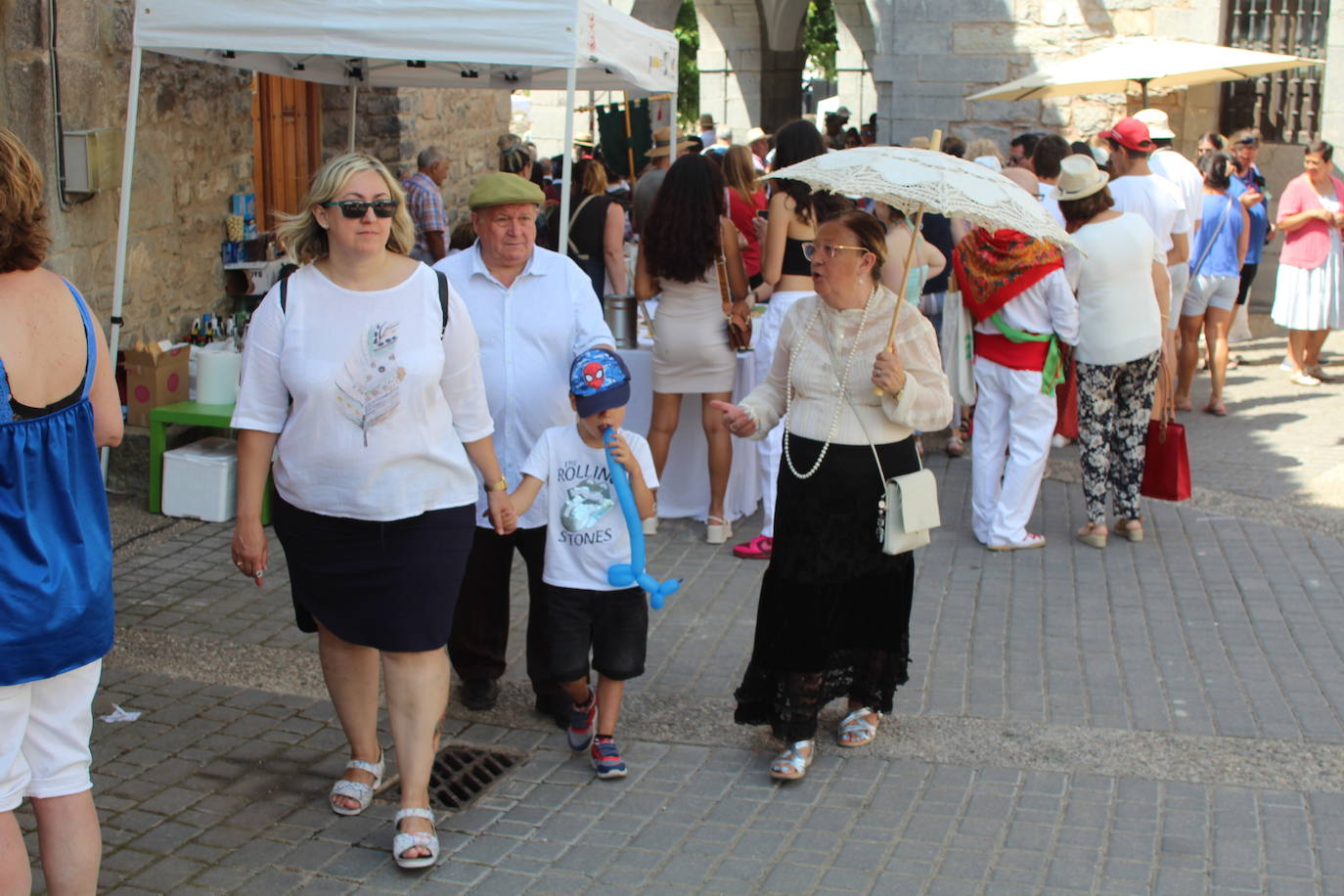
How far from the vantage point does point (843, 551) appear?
14.8 ft

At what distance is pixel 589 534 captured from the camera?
171 inches

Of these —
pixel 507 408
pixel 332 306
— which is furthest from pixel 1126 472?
pixel 332 306

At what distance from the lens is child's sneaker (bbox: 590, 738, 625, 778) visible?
4.48 m

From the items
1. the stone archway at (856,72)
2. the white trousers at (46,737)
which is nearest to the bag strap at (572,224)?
the white trousers at (46,737)

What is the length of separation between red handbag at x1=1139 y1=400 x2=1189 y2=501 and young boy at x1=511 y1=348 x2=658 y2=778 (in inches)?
142

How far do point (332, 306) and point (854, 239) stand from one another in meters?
1.61

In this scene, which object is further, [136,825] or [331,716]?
[331,716]

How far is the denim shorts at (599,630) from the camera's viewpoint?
4.39m

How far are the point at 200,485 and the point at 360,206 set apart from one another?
408 centimetres

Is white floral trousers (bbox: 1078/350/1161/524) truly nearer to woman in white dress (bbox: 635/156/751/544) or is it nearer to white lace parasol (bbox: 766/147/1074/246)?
woman in white dress (bbox: 635/156/751/544)

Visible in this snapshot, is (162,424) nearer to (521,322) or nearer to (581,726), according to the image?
(521,322)

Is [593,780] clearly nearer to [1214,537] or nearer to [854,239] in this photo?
[854,239]

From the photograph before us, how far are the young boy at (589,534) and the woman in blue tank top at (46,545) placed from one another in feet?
4.69

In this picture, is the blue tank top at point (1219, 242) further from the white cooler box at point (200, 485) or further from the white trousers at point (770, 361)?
the white cooler box at point (200, 485)
